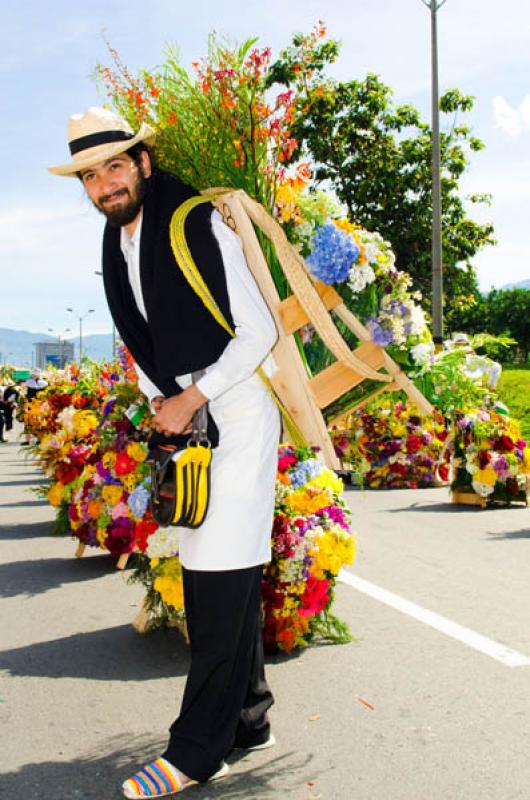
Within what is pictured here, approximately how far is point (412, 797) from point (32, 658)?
8.39 ft

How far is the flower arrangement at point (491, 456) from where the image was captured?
35.5 feet

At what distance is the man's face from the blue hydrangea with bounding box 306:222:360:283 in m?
0.84

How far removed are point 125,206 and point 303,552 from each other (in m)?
2.23

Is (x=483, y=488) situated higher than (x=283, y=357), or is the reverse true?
(x=283, y=357)

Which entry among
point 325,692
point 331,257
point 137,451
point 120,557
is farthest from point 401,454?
point 331,257

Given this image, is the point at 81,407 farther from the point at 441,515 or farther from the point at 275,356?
the point at 275,356

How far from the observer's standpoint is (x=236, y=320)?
3.41 m

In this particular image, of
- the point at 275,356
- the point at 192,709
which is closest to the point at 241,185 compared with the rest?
the point at 275,356

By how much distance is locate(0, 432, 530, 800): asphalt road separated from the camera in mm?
3561

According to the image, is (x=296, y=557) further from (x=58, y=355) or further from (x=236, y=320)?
(x=58, y=355)

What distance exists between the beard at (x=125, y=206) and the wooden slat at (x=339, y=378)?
3.22 feet

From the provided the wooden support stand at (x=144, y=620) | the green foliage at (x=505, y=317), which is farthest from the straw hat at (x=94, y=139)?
the green foliage at (x=505, y=317)

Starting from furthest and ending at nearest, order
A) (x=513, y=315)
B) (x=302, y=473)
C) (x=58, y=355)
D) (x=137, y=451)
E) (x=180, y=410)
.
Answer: (x=58, y=355) → (x=513, y=315) → (x=137, y=451) → (x=302, y=473) → (x=180, y=410)

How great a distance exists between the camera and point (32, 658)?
5.23 metres
